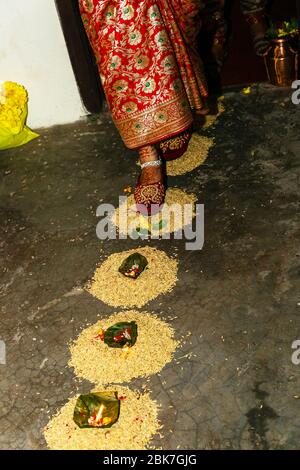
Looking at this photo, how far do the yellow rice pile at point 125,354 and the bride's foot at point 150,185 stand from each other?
2.69 feet

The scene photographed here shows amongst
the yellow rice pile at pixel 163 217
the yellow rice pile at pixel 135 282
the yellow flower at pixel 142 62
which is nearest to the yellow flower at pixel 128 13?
the yellow flower at pixel 142 62

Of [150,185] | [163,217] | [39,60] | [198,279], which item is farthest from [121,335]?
[39,60]

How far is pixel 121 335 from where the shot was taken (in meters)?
2.30

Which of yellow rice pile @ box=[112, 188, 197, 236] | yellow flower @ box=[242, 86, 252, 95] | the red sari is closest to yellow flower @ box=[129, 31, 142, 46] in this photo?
the red sari

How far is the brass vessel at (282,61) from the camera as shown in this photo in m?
3.86

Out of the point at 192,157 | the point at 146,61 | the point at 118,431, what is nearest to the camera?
the point at 118,431

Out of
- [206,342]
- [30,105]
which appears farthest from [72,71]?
[206,342]

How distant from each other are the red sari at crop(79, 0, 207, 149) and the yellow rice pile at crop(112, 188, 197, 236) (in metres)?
0.36

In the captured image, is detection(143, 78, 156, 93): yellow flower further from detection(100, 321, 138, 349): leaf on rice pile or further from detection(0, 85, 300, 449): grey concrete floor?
detection(100, 321, 138, 349): leaf on rice pile

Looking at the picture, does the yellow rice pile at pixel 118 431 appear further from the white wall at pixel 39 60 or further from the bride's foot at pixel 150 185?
the white wall at pixel 39 60

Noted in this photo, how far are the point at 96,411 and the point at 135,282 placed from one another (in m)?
0.77

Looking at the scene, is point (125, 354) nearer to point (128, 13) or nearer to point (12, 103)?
point (128, 13)

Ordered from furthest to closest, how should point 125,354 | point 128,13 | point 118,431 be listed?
point 128,13
point 125,354
point 118,431
